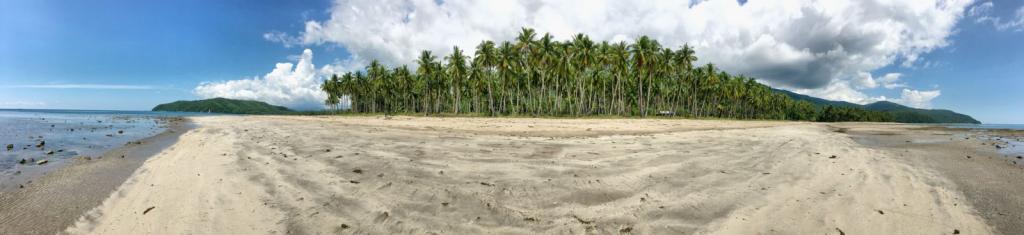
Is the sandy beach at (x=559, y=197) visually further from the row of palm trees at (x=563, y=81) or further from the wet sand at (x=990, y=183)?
the row of palm trees at (x=563, y=81)

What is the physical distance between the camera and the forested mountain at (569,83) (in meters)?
58.3

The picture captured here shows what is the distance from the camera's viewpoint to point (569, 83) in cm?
7188

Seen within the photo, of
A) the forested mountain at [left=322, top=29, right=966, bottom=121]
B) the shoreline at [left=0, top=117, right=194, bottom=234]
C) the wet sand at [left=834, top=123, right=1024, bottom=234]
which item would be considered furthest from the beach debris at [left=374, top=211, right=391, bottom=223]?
the forested mountain at [left=322, top=29, right=966, bottom=121]

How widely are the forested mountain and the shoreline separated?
50.4 m

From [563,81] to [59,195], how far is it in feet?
220

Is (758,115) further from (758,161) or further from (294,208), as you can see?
(294,208)

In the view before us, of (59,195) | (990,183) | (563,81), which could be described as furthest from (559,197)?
(563,81)

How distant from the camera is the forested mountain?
58312 mm

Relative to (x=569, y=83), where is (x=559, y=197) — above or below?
below

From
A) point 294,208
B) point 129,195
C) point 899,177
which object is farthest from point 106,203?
point 899,177

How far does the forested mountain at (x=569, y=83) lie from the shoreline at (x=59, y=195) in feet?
165

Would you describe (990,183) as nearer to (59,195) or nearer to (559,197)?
(559,197)

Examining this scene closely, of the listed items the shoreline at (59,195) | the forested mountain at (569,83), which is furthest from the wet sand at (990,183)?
the forested mountain at (569,83)

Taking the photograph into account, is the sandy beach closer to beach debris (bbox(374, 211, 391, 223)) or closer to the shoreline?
beach debris (bbox(374, 211, 391, 223))
